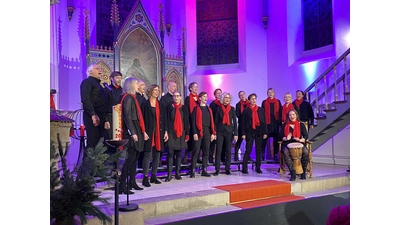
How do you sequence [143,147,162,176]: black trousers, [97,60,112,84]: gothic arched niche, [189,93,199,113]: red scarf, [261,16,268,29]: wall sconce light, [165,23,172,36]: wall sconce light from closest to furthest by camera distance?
[143,147,162,176]: black trousers, [189,93,199,113]: red scarf, [97,60,112,84]: gothic arched niche, [261,16,268,29]: wall sconce light, [165,23,172,36]: wall sconce light

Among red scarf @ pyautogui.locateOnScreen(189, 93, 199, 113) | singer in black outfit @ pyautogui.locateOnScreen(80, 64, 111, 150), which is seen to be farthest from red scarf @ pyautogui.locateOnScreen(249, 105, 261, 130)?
singer in black outfit @ pyautogui.locateOnScreen(80, 64, 111, 150)

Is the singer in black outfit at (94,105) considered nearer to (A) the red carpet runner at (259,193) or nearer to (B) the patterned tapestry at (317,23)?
(A) the red carpet runner at (259,193)

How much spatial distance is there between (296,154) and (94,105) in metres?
3.16

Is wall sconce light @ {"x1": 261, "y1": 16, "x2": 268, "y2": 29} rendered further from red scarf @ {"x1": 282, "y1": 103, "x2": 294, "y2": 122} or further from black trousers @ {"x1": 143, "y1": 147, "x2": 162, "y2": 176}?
black trousers @ {"x1": 143, "y1": 147, "x2": 162, "y2": 176}

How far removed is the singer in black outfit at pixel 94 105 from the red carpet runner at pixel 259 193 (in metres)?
1.77

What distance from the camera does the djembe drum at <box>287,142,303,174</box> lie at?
5.29 m

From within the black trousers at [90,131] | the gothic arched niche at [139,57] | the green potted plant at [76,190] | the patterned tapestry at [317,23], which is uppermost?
the patterned tapestry at [317,23]

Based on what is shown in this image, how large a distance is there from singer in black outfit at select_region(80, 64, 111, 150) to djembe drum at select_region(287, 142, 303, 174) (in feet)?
9.38

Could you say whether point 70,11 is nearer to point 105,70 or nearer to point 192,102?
point 105,70

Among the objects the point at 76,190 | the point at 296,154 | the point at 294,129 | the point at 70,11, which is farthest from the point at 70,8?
the point at 76,190

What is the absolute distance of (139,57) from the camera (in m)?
10.1

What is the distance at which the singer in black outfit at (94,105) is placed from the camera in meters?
4.12

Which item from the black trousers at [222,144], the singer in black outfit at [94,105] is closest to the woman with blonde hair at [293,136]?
the black trousers at [222,144]
